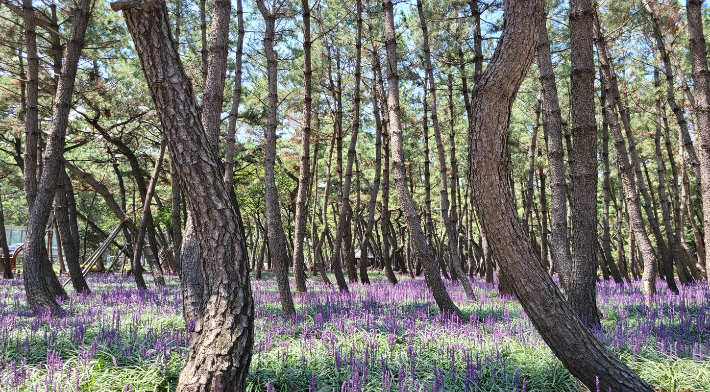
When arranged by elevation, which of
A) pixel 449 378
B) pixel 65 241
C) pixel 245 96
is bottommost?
pixel 449 378

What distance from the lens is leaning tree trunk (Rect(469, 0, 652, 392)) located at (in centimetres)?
316

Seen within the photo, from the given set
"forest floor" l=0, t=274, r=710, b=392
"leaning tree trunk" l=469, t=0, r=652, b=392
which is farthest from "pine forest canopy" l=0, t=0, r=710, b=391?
"forest floor" l=0, t=274, r=710, b=392

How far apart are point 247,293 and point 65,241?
874 cm

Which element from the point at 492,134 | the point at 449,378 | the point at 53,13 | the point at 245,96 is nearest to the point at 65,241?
the point at 53,13

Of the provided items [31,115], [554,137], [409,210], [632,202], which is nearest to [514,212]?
[409,210]

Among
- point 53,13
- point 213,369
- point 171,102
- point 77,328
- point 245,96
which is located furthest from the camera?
point 245,96

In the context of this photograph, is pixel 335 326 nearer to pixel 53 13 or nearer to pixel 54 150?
pixel 54 150

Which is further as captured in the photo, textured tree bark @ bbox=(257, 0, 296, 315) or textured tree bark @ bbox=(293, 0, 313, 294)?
textured tree bark @ bbox=(293, 0, 313, 294)

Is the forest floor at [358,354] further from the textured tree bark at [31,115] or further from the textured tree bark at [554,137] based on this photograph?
the textured tree bark at [31,115]

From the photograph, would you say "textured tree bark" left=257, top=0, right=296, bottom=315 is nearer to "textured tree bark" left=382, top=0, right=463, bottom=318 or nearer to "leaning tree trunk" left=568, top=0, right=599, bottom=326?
"textured tree bark" left=382, top=0, right=463, bottom=318

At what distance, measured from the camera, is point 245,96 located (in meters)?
15.0

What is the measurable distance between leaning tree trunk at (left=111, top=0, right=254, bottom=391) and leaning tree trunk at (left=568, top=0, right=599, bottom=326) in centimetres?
437

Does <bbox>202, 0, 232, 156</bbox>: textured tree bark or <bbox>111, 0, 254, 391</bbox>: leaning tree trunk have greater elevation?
<bbox>202, 0, 232, 156</bbox>: textured tree bark

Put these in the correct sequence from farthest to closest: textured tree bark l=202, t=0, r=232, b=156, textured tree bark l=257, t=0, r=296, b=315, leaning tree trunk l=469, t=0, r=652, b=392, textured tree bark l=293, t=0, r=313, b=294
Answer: textured tree bark l=293, t=0, r=313, b=294
textured tree bark l=257, t=0, r=296, b=315
textured tree bark l=202, t=0, r=232, b=156
leaning tree trunk l=469, t=0, r=652, b=392
